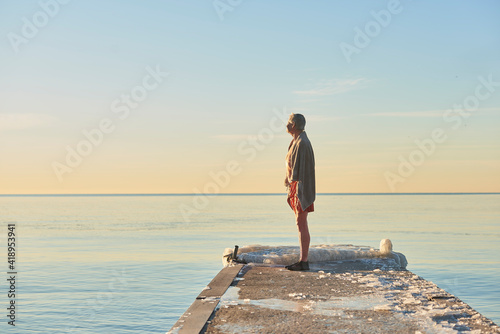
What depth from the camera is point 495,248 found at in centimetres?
2325

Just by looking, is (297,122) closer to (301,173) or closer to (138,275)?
(301,173)

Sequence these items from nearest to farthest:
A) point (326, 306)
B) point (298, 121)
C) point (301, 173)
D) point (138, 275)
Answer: point (326, 306) → point (301, 173) → point (298, 121) → point (138, 275)

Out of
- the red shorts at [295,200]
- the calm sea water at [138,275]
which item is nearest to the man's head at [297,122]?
the red shorts at [295,200]

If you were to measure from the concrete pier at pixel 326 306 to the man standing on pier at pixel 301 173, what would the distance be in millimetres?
773

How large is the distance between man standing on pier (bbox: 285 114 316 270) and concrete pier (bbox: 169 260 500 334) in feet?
2.54

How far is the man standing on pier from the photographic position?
8.03 metres

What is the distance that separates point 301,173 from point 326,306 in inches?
107

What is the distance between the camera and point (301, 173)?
8055mm

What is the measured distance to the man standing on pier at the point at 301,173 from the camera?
8.03 m

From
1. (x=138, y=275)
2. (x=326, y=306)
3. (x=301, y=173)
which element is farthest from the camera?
(x=138, y=275)

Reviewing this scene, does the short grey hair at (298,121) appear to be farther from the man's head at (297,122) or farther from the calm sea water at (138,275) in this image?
the calm sea water at (138,275)

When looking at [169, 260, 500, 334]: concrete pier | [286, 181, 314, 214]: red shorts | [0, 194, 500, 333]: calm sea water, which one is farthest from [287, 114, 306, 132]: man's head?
[0, 194, 500, 333]: calm sea water

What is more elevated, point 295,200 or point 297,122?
point 297,122

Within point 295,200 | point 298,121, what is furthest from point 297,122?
point 295,200
